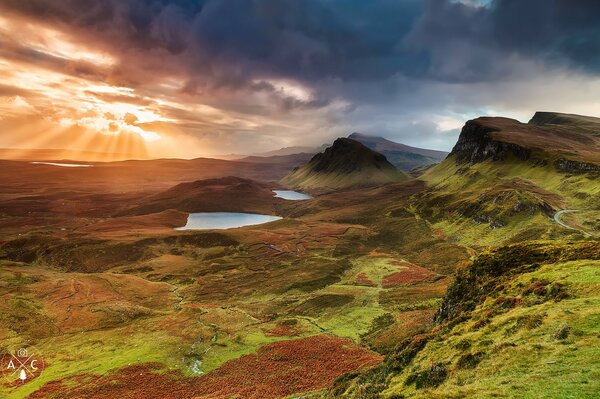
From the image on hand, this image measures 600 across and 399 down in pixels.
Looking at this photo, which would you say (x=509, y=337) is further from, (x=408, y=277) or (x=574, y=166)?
(x=574, y=166)

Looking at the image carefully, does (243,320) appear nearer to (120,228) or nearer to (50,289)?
(50,289)

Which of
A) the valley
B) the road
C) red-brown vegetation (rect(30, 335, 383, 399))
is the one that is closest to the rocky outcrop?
the valley

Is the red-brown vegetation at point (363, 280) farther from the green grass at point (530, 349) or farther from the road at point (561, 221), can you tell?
the road at point (561, 221)

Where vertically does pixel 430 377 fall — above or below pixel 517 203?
below

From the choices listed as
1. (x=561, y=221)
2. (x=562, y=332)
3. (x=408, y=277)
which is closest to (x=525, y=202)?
(x=561, y=221)

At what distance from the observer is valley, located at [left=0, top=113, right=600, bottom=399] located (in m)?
26.0

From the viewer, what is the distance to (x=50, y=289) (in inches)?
3738

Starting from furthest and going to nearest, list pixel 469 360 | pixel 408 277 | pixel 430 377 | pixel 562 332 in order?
pixel 408 277 → pixel 430 377 → pixel 469 360 → pixel 562 332

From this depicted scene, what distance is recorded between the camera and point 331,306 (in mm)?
77812

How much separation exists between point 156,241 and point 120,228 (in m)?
44.3

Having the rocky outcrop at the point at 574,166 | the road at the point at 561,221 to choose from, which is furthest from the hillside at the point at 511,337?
the rocky outcrop at the point at 574,166

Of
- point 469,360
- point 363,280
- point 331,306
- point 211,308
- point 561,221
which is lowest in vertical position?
point 211,308

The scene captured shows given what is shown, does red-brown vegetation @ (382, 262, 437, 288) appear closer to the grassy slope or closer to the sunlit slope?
the grassy slope

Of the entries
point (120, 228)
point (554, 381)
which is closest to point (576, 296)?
point (554, 381)
